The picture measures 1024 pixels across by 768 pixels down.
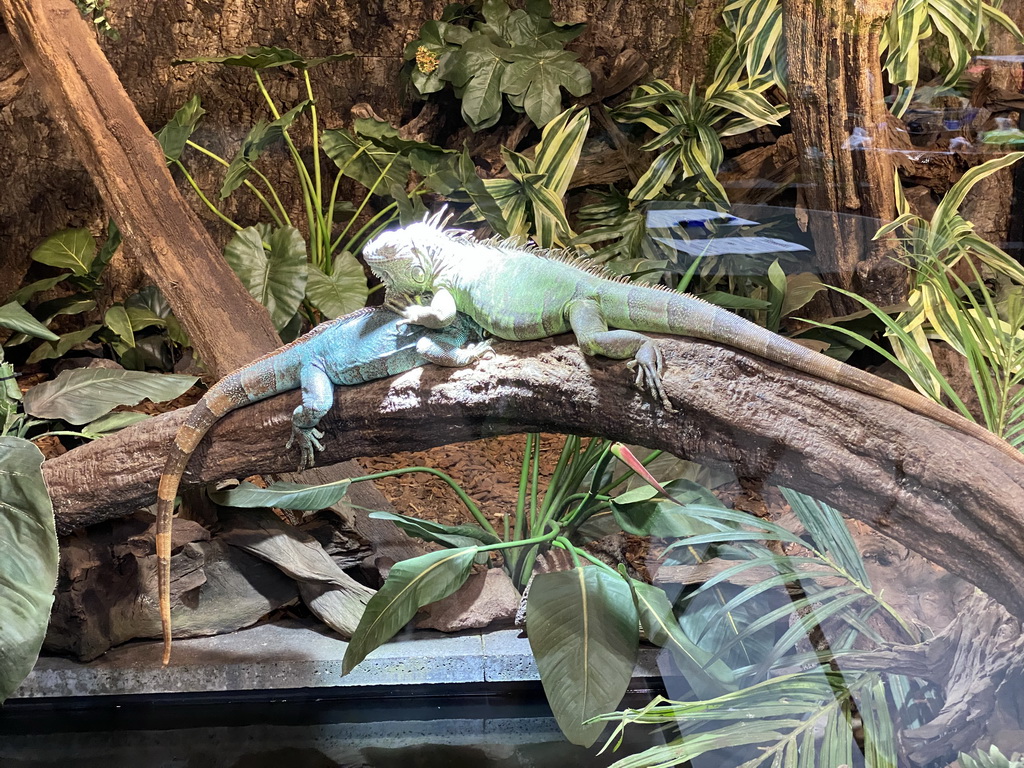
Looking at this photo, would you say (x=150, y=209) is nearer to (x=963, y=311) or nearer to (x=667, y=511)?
(x=667, y=511)

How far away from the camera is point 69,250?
298cm

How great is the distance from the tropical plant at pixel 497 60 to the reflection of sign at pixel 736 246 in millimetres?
984

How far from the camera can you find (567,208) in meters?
2.86

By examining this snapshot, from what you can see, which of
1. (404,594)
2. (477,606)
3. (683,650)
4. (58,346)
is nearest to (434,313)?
(404,594)

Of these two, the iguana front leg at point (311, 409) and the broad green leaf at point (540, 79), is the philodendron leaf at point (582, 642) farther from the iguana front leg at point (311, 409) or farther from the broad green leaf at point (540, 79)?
the broad green leaf at point (540, 79)

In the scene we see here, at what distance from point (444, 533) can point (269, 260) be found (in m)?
1.34

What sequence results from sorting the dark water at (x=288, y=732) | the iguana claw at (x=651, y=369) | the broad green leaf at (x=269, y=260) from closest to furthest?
the iguana claw at (x=651, y=369), the dark water at (x=288, y=732), the broad green leaf at (x=269, y=260)

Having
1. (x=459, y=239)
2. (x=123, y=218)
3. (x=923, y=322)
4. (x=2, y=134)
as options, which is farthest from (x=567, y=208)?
(x=2, y=134)

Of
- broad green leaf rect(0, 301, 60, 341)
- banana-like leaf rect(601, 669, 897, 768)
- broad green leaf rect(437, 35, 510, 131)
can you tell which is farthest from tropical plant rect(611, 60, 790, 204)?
broad green leaf rect(0, 301, 60, 341)

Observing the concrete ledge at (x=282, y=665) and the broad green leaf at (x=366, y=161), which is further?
the broad green leaf at (x=366, y=161)

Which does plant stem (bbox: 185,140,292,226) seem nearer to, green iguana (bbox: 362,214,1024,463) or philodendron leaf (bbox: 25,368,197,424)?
philodendron leaf (bbox: 25,368,197,424)

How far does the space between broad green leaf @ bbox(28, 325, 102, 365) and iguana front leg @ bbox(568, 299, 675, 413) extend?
2.27 metres

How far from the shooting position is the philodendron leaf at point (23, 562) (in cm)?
152

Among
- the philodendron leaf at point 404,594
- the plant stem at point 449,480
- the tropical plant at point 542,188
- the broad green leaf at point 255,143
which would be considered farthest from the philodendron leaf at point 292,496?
the broad green leaf at point 255,143
